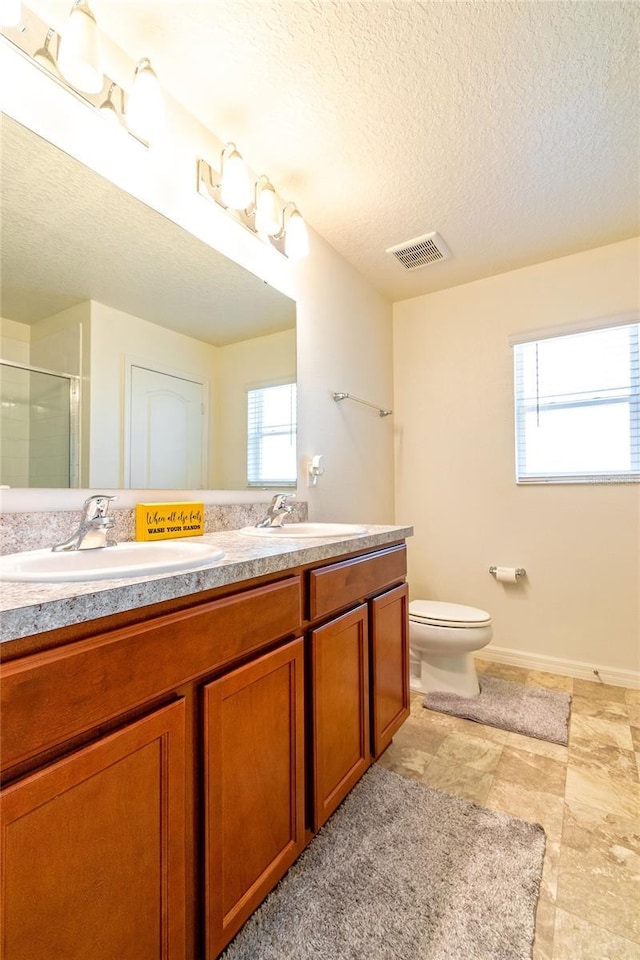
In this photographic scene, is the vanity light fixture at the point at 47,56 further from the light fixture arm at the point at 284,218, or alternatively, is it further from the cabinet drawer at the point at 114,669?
the cabinet drawer at the point at 114,669

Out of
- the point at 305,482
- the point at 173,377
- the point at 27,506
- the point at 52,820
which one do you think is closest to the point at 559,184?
the point at 305,482

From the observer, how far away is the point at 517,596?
246cm

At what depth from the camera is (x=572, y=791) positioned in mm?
1392

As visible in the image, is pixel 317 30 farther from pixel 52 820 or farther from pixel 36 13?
pixel 52 820

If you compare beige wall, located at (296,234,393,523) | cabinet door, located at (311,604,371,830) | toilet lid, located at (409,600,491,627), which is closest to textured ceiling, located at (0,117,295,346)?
beige wall, located at (296,234,393,523)

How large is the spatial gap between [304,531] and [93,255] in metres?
1.13

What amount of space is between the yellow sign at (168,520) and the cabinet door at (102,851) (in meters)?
0.62

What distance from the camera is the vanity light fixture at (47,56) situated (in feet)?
3.37

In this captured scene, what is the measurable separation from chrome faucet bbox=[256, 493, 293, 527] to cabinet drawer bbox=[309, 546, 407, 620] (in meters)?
0.43

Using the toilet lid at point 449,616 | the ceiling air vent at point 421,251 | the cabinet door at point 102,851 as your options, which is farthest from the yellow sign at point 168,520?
the ceiling air vent at point 421,251

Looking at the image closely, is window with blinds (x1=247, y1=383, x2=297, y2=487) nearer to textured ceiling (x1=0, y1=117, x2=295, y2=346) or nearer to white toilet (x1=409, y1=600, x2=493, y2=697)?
textured ceiling (x1=0, y1=117, x2=295, y2=346)

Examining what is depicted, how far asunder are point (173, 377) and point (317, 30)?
1.09 metres

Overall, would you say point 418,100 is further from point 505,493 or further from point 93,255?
point 505,493

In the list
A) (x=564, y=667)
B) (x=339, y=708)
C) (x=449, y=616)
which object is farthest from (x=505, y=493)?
(x=339, y=708)
